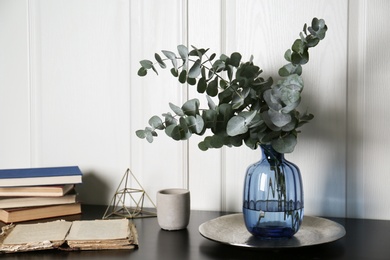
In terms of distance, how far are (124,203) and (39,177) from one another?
0.27 m

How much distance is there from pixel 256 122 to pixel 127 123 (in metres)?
0.57

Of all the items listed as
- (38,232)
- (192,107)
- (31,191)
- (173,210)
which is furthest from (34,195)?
(192,107)

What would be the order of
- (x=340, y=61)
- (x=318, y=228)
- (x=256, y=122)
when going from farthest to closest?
(x=340, y=61) → (x=318, y=228) → (x=256, y=122)

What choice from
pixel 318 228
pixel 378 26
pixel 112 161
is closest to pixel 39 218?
pixel 112 161

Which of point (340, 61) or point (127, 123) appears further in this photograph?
point (127, 123)

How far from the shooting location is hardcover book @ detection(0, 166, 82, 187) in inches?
58.7

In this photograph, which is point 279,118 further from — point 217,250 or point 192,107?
point 217,250

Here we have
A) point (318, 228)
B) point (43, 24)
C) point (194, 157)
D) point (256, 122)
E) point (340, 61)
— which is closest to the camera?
point (256, 122)

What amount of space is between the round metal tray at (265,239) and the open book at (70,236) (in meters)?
0.18

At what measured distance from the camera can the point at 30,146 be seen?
1.76 meters

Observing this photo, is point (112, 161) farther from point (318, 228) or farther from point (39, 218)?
point (318, 228)

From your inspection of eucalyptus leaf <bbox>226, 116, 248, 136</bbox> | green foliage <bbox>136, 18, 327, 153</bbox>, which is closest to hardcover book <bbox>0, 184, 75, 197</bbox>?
green foliage <bbox>136, 18, 327, 153</bbox>

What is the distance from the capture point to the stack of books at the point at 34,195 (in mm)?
1490

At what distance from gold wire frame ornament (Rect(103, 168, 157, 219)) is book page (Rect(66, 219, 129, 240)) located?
0.11 meters
